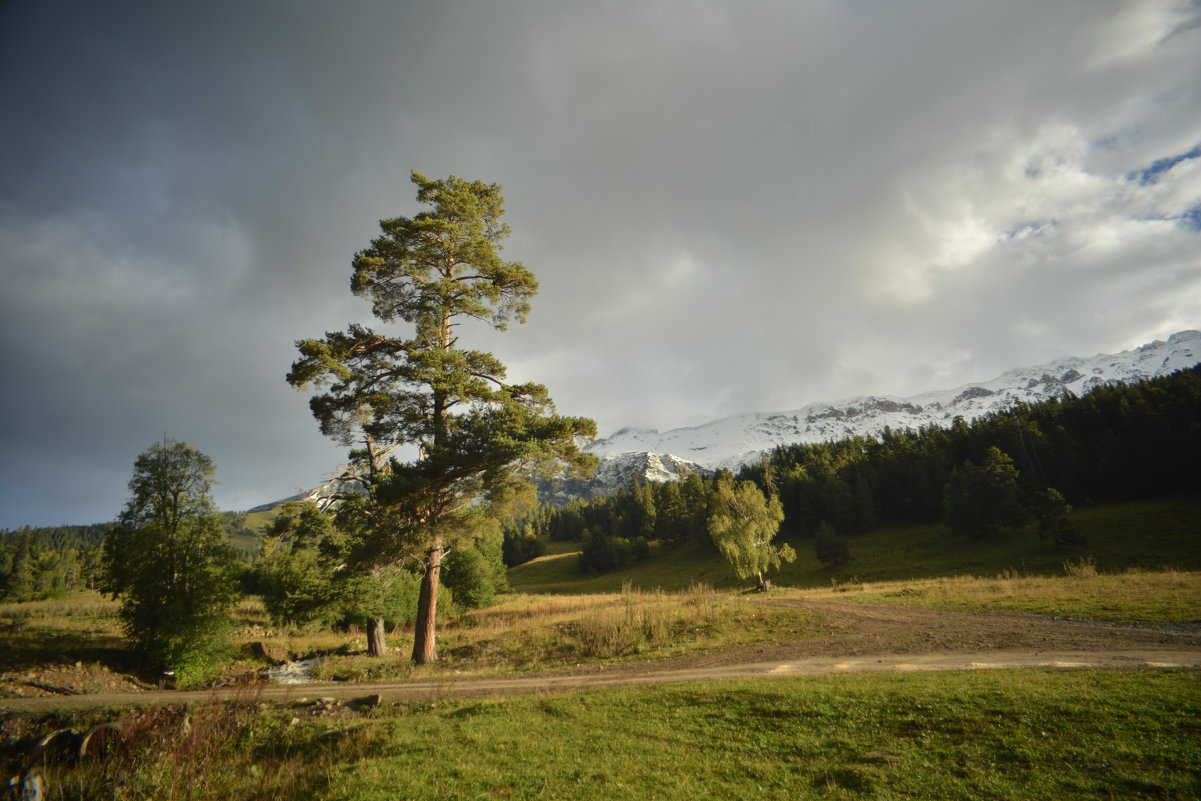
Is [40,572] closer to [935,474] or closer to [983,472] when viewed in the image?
[983,472]

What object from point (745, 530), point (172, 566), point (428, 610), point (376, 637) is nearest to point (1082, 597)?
point (745, 530)

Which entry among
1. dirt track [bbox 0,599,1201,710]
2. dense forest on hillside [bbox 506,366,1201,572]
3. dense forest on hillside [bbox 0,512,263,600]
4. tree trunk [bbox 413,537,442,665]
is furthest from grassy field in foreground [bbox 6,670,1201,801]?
Answer: dense forest on hillside [bbox 0,512,263,600]

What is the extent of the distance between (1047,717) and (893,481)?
91227 millimetres

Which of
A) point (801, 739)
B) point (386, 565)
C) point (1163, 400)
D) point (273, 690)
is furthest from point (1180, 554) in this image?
point (273, 690)

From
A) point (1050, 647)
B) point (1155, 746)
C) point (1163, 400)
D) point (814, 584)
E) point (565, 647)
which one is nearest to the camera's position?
point (1155, 746)

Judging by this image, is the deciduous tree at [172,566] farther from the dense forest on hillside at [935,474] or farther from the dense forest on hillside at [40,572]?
the dense forest on hillside at [40,572]

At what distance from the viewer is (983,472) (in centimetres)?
6119

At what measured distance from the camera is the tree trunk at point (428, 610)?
18.8 m

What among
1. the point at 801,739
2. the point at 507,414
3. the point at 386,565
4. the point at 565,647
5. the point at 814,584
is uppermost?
the point at 507,414

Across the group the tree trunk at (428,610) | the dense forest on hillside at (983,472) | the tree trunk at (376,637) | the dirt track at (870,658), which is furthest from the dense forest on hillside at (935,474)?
→ the dirt track at (870,658)

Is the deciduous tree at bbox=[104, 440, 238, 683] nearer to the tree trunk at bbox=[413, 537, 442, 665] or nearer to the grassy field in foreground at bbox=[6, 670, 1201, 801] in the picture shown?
the tree trunk at bbox=[413, 537, 442, 665]

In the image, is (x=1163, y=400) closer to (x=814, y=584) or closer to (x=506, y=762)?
(x=814, y=584)

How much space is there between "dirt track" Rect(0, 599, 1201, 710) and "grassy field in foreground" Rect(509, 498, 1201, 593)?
1849 centimetres

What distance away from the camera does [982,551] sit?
180 feet
